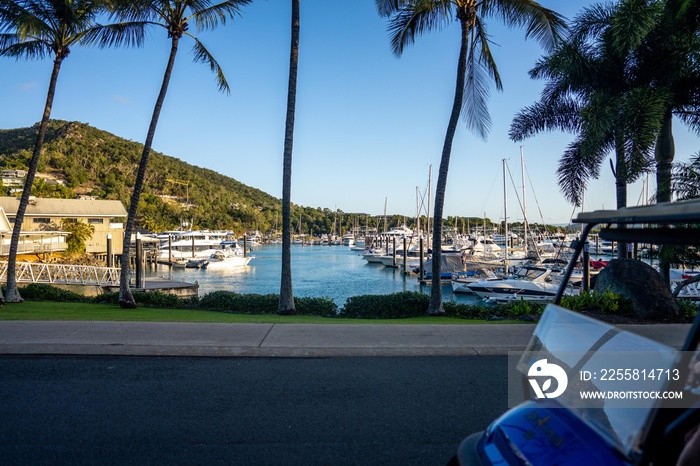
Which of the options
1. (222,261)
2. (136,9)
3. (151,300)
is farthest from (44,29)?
(222,261)

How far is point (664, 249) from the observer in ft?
43.7

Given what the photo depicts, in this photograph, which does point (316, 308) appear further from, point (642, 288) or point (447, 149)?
point (642, 288)

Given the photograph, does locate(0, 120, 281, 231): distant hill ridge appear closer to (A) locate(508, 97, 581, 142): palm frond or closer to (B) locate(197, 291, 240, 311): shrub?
(B) locate(197, 291, 240, 311): shrub

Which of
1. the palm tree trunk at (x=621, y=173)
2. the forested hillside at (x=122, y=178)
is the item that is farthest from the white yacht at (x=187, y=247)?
the palm tree trunk at (x=621, y=173)

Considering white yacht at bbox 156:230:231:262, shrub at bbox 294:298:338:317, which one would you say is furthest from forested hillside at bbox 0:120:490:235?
shrub at bbox 294:298:338:317

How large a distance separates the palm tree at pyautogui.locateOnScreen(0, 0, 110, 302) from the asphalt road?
417 inches

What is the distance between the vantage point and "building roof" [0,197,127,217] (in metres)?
45.2

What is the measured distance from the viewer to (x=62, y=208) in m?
46.8

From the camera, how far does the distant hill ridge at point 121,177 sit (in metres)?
93.8

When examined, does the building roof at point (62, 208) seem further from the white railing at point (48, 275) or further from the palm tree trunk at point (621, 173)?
the palm tree trunk at point (621, 173)

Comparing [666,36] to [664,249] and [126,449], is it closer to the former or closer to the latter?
[664,249]

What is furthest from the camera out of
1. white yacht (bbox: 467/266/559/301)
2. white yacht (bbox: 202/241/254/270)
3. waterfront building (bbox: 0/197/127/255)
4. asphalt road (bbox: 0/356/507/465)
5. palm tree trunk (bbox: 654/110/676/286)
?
white yacht (bbox: 202/241/254/270)

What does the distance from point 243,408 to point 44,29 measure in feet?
46.1

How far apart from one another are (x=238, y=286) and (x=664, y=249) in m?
39.3
